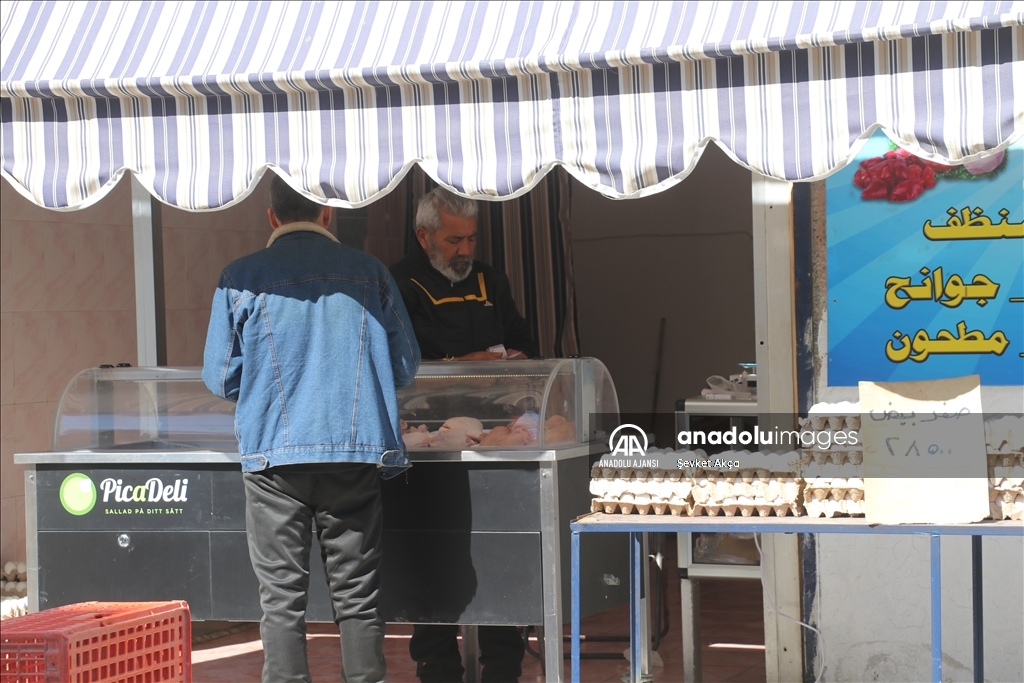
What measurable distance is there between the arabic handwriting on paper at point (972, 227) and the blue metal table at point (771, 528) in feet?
3.96

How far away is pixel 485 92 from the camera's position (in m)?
3.78

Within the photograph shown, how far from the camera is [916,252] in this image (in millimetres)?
4711

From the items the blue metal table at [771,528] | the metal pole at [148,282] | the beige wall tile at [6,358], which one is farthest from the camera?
the beige wall tile at [6,358]

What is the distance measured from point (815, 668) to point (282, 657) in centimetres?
209

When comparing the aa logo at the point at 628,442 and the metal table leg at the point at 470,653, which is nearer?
the aa logo at the point at 628,442

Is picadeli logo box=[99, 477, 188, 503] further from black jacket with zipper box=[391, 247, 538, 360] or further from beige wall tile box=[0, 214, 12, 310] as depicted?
beige wall tile box=[0, 214, 12, 310]

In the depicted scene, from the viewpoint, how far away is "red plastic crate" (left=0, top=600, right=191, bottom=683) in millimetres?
3275

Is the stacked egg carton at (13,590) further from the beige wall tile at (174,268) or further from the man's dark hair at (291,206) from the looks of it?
the man's dark hair at (291,206)

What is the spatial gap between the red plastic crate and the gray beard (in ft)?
6.55

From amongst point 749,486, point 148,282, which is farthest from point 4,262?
point 749,486

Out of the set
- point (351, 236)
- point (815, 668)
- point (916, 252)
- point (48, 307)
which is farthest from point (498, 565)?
point (351, 236)

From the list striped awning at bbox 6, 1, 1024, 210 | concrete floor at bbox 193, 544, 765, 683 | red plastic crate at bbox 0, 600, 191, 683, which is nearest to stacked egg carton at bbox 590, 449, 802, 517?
striped awning at bbox 6, 1, 1024, 210

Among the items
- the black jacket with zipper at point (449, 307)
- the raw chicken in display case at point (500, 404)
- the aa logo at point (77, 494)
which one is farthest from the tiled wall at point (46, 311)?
the raw chicken in display case at point (500, 404)

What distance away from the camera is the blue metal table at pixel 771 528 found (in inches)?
146
